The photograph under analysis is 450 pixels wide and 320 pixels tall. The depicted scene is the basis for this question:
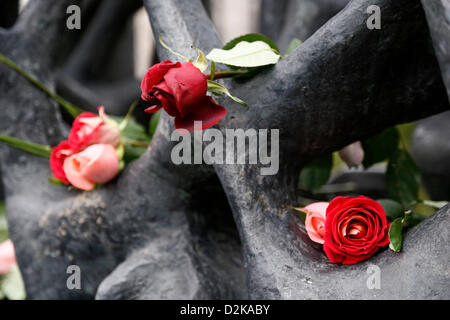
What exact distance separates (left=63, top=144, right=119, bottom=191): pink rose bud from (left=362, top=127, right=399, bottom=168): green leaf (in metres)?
0.27

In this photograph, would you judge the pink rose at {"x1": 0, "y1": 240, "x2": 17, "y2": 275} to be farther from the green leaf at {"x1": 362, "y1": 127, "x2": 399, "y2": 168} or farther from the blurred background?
the green leaf at {"x1": 362, "y1": 127, "x2": 399, "y2": 168}

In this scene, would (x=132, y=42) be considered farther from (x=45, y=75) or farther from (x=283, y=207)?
(x=283, y=207)

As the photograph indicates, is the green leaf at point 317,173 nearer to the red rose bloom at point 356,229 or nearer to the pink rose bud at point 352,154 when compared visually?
the pink rose bud at point 352,154

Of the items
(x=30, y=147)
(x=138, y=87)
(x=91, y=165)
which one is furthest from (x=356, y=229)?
(x=138, y=87)

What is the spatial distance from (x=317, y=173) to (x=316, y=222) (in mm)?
160

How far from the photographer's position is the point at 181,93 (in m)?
0.34

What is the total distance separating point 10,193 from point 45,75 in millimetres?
144

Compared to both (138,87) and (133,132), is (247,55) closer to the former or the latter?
(133,132)

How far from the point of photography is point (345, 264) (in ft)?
1.25

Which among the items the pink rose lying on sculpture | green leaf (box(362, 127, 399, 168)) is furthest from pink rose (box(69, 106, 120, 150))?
green leaf (box(362, 127, 399, 168))

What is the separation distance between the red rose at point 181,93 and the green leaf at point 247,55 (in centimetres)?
4

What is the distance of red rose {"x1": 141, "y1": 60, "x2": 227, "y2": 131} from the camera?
1.11 feet

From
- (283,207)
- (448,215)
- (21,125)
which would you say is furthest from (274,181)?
(21,125)

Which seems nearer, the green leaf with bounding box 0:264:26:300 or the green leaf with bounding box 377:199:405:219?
the green leaf with bounding box 377:199:405:219
